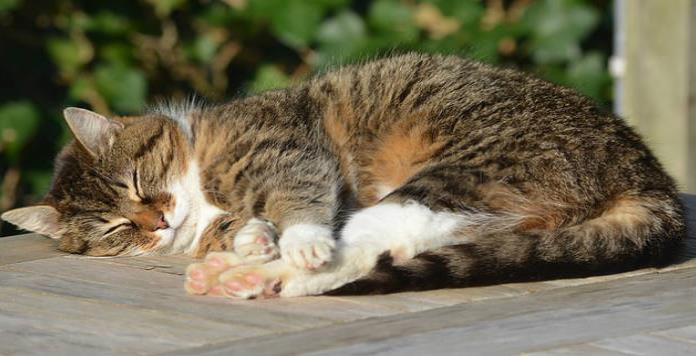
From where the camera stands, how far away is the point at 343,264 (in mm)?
3068

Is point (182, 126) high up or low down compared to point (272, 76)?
down

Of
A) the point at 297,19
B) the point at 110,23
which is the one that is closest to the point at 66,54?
the point at 110,23

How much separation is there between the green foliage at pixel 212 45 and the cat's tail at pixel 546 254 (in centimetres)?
264

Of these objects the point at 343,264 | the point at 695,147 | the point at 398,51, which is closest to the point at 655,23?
the point at 695,147

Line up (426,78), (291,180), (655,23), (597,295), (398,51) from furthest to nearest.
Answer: (655,23) → (398,51) → (426,78) → (291,180) → (597,295)

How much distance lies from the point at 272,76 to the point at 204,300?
11.1 ft

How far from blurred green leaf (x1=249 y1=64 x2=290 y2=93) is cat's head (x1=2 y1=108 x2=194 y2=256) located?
216 cm

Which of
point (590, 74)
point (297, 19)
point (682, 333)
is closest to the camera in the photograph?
point (682, 333)

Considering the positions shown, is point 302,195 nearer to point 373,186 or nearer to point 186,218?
point 373,186

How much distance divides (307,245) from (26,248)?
110 centimetres

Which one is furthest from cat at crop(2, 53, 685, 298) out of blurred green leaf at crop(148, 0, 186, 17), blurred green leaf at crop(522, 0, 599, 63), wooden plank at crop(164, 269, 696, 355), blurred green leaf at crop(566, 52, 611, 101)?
blurred green leaf at crop(566, 52, 611, 101)

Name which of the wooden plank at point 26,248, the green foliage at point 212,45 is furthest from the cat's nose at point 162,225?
the green foliage at point 212,45

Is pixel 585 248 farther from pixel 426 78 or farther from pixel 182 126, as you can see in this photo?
pixel 182 126

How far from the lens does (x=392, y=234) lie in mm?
3195
